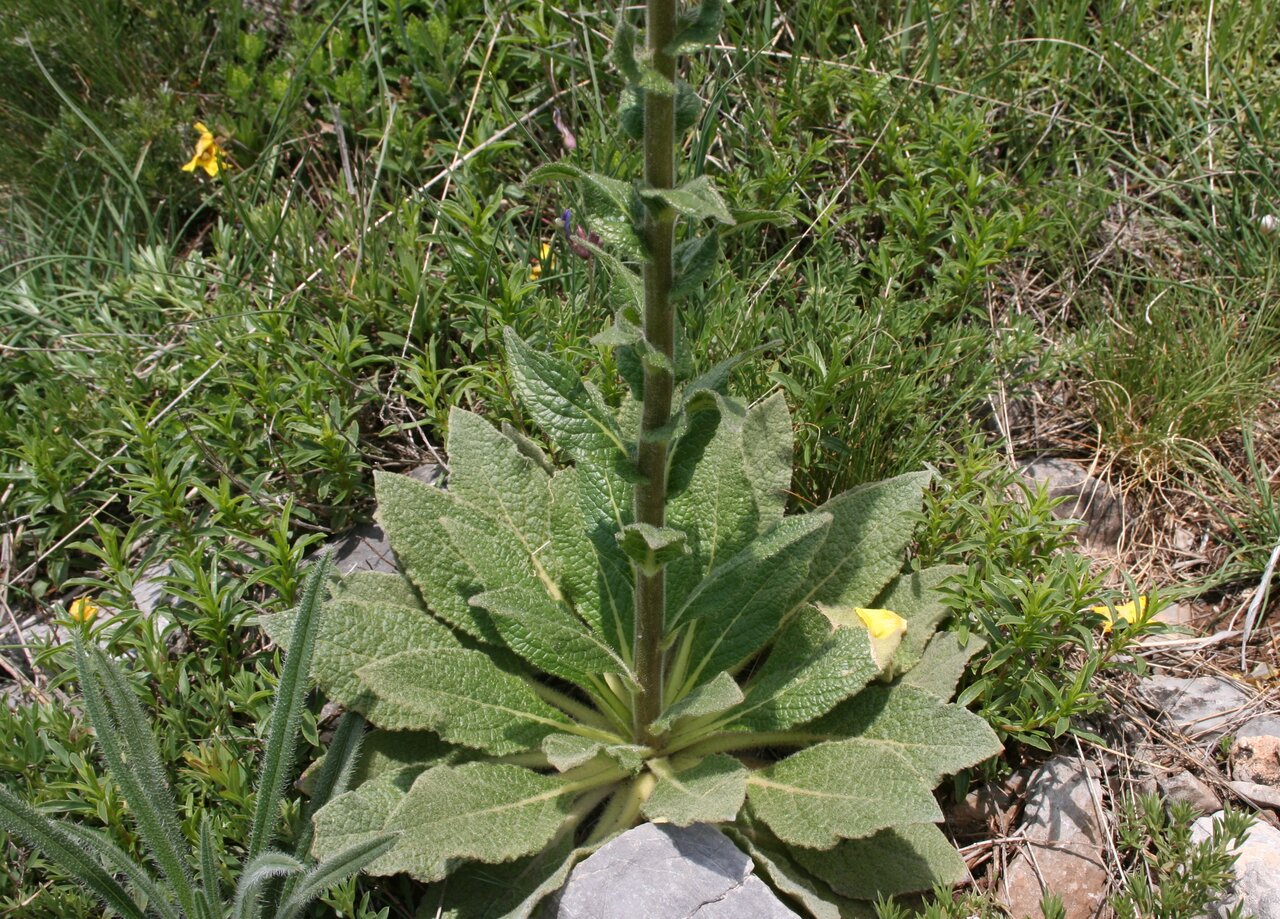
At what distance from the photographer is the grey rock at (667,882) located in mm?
2352

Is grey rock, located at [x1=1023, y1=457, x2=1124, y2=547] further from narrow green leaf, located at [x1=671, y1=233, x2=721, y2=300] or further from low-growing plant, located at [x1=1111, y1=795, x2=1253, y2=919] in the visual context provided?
narrow green leaf, located at [x1=671, y1=233, x2=721, y2=300]

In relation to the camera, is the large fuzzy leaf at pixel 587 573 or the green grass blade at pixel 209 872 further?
the large fuzzy leaf at pixel 587 573

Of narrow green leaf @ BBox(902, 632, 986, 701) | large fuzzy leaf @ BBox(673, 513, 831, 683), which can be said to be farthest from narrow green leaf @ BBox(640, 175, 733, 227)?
narrow green leaf @ BBox(902, 632, 986, 701)

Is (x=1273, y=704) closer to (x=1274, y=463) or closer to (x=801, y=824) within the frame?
(x=1274, y=463)

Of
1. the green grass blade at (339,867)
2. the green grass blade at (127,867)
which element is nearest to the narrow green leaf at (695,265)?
the green grass blade at (339,867)

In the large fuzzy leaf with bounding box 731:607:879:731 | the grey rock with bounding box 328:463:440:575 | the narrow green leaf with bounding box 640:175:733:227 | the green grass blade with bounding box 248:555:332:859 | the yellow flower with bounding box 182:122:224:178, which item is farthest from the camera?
the yellow flower with bounding box 182:122:224:178

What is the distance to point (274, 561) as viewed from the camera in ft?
9.75

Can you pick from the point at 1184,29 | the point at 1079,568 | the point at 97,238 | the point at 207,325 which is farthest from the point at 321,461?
the point at 1184,29

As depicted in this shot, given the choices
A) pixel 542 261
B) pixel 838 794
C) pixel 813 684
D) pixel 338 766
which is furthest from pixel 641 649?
pixel 542 261

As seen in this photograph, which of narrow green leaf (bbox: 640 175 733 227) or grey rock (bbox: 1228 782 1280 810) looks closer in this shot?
narrow green leaf (bbox: 640 175 733 227)

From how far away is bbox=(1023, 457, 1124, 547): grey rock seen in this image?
11.1 feet

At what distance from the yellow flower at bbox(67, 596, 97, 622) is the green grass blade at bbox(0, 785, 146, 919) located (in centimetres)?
64

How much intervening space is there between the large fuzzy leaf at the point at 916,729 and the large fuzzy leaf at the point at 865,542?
274 mm

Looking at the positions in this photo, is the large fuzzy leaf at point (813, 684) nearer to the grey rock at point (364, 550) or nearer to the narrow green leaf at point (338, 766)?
the narrow green leaf at point (338, 766)
